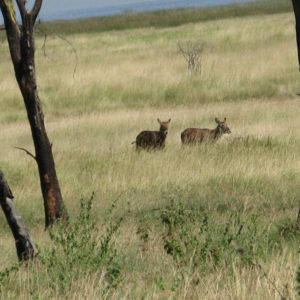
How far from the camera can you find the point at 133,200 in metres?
8.58

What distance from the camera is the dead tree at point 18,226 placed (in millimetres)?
5258

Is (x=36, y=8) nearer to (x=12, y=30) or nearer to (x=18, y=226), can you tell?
(x=12, y=30)

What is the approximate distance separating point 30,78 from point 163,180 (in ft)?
10.1

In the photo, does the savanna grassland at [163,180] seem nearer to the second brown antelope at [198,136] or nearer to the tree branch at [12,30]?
the second brown antelope at [198,136]

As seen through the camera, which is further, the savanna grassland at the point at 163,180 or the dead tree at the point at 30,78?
the dead tree at the point at 30,78

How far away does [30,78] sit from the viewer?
7.14 m

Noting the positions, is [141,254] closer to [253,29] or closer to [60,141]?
[60,141]

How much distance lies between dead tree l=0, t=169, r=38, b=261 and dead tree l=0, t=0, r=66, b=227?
1336mm

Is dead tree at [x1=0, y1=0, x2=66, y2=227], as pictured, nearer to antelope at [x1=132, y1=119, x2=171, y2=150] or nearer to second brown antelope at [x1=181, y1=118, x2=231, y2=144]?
antelope at [x1=132, y1=119, x2=171, y2=150]

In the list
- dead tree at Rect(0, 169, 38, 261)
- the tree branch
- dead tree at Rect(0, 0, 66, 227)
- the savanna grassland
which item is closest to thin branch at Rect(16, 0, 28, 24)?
dead tree at Rect(0, 0, 66, 227)

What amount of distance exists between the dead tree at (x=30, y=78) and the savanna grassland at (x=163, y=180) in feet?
0.87

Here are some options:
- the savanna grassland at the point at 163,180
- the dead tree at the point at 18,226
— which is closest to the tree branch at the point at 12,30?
the savanna grassland at the point at 163,180

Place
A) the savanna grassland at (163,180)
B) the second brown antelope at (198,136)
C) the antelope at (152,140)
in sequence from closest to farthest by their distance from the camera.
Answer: the savanna grassland at (163,180)
the antelope at (152,140)
the second brown antelope at (198,136)

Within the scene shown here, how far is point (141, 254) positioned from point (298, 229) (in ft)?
5.17
